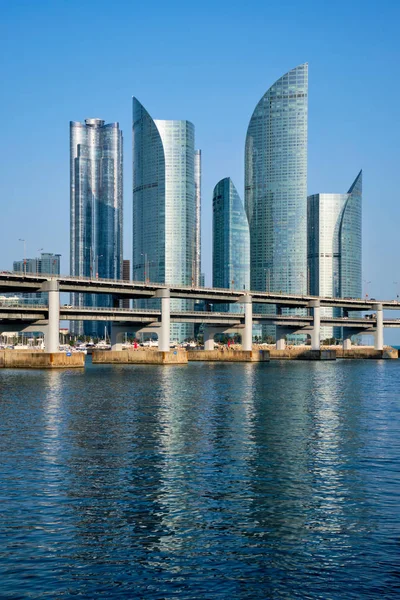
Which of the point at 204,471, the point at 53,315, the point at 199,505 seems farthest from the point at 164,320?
the point at 199,505

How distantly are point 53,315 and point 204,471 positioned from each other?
11161cm

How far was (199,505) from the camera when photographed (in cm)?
3631

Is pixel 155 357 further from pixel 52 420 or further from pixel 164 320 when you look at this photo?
pixel 52 420

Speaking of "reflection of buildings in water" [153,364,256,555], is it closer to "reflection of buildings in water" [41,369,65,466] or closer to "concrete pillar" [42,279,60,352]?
"reflection of buildings in water" [41,369,65,466]

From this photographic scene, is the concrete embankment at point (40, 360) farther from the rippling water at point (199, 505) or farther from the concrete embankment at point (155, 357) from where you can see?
the rippling water at point (199, 505)

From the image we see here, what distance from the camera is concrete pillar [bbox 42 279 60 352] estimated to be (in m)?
152

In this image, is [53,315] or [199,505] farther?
[53,315]

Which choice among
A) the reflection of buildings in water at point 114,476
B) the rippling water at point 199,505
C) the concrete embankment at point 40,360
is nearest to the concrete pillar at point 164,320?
the concrete embankment at point 40,360

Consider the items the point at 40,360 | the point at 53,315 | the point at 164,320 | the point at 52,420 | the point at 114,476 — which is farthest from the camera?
the point at 164,320

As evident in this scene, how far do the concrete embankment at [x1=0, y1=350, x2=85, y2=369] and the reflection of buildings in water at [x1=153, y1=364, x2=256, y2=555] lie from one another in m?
71.7

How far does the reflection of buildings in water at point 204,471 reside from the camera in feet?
107

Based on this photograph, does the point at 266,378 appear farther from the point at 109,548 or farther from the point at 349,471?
the point at 109,548

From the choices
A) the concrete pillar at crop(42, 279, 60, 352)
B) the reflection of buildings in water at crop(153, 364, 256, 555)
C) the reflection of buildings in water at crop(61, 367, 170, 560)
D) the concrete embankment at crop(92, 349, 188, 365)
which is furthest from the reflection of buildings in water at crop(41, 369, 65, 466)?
the concrete embankment at crop(92, 349, 188, 365)

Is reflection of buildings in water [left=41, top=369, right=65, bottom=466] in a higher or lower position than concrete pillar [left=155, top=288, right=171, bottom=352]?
lower
